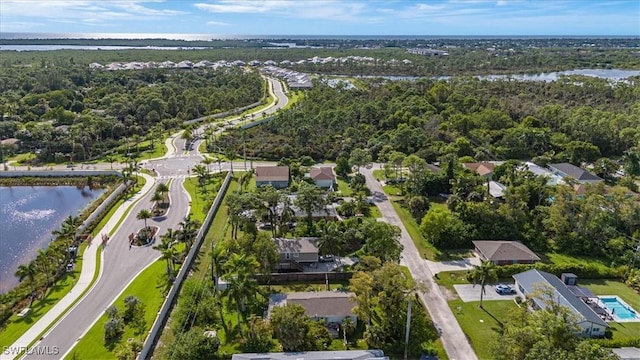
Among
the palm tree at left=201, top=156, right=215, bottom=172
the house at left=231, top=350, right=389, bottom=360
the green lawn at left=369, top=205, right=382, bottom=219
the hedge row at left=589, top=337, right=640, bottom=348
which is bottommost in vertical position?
the hedge row at left=589, top=337, right=640, bottom=348

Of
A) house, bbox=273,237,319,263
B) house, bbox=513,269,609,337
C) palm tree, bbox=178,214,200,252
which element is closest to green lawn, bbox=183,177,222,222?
palm tree, bbox=178,214,200,252

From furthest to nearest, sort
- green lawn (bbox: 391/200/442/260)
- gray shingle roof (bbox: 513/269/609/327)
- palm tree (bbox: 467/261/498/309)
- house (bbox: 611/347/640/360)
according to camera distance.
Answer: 1. green lawn (bbox: 391/200/442/260)
2. palm tree (bbox: 467/261/498/309)
3. gray shingle roof (bbox: 513/269/609/327)
4. house (bbox: 611/347/640/360)

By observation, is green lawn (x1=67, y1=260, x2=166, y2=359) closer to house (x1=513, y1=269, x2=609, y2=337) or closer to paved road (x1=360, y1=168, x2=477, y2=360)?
paved road (x1=360, y1=168, x2=477, y2=360)

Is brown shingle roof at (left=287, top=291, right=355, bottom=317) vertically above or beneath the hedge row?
above

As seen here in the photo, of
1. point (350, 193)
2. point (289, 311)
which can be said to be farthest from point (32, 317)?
point (350, 193)

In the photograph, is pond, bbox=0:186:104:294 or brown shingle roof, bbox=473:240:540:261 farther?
pond, bbox=0:186:104:294

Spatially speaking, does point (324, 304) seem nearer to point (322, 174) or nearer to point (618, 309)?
point (618, 309)

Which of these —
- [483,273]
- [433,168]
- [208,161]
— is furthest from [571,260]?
[208,161]
